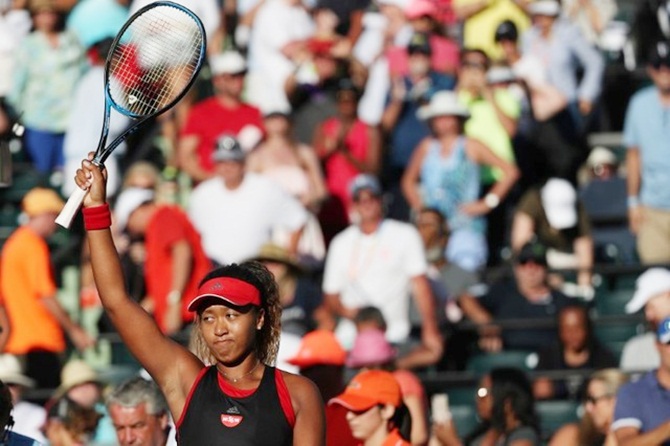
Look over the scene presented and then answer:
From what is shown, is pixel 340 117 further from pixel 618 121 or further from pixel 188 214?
pixel 618 121

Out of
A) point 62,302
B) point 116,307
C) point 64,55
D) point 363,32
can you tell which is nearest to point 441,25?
point 363,32

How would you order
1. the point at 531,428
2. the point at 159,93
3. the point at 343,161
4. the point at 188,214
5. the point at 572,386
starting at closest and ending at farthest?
1. the point at 159,93
2. the point at 531,428
3. the point at 572,386
4. the point at 188,214
5. the point at 343,161

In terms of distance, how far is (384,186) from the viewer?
44.7 feet

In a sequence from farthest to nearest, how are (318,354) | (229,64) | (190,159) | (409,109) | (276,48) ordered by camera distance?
(276,48) → (409,109) → (229,64) → (190,159) → (318,354)

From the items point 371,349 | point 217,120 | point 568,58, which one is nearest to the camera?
point 371,349

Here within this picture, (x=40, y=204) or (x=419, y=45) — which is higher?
(x=419, y=45)

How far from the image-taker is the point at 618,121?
49.1ft

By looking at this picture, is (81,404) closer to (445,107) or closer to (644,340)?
(644,340)

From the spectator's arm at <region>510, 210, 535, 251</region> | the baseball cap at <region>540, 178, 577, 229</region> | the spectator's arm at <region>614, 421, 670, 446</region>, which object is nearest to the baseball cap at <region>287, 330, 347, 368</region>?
the spectator's arm at <region>614, 421, 670, 446</region>

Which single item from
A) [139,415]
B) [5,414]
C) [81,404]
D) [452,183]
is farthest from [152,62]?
[452,183]

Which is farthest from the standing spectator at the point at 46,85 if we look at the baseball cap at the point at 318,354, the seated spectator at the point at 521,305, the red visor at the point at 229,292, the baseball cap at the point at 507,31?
the red visor at the point at 229,292

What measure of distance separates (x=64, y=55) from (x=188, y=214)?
7.03 feet

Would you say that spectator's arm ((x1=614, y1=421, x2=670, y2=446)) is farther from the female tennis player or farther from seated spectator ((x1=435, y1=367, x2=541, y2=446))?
the female tennis player

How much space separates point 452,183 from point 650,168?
1.32 metres
